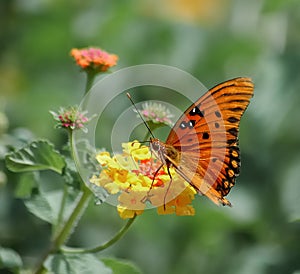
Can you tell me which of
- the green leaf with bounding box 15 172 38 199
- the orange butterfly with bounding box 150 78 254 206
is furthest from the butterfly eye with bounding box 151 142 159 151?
the green leaf with bounding box 15 172 38 199

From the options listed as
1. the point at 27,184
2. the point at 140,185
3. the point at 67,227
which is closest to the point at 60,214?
the point at 67,227

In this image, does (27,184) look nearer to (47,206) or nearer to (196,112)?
(47,206)

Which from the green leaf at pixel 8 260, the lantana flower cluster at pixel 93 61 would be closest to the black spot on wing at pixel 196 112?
the lantana flower cluster at pixel 93 61

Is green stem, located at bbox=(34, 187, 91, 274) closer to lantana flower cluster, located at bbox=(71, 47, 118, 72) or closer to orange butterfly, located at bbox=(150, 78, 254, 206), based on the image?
orange butterfly, located at bbox=(150, 78, 254, 206)

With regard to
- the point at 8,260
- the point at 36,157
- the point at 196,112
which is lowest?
the point at 8,260

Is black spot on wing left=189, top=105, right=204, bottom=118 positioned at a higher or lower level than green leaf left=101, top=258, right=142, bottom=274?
higher

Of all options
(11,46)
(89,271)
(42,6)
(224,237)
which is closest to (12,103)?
(11,46)
